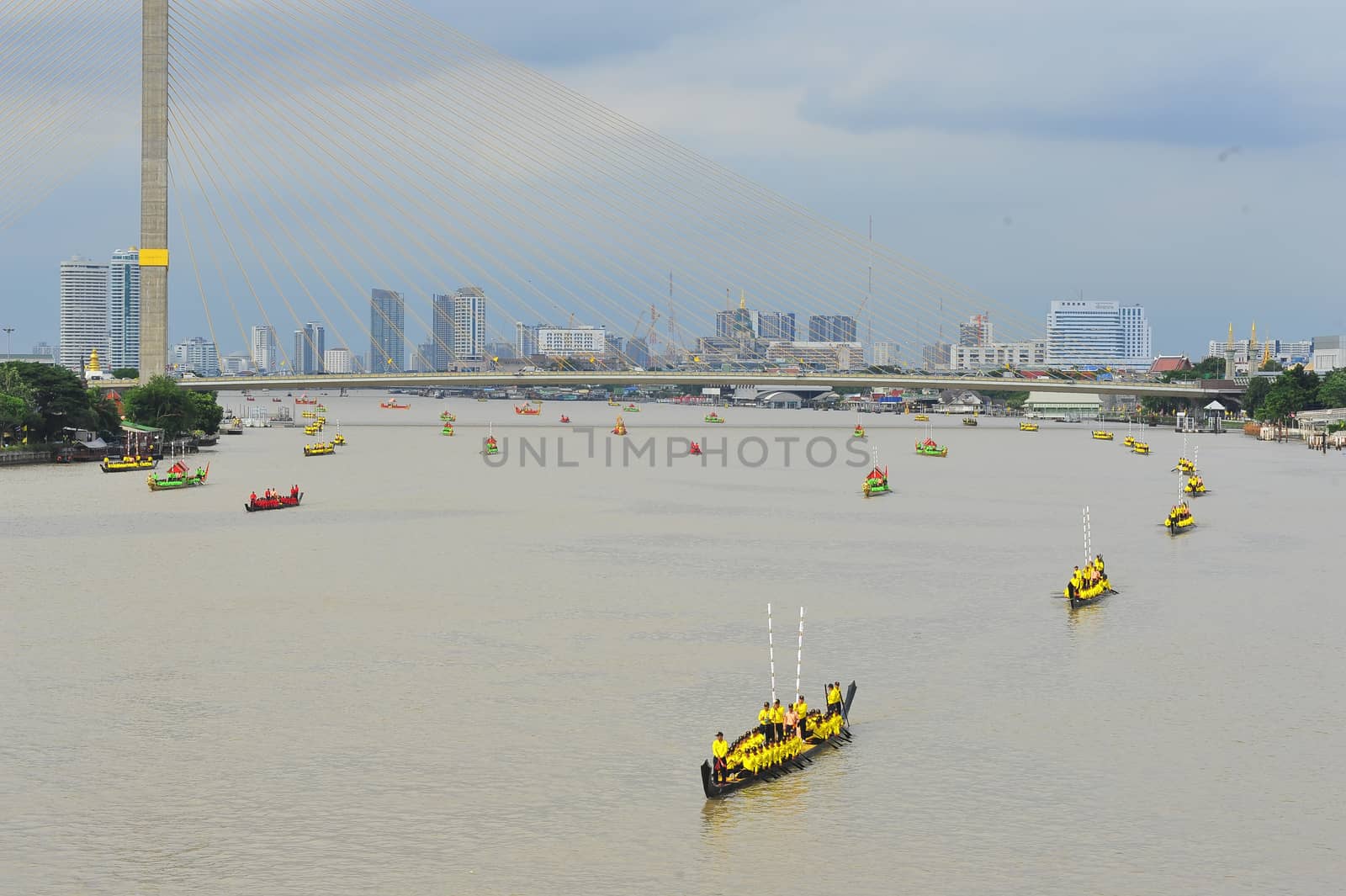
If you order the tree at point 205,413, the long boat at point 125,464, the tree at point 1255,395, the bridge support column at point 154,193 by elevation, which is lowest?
the long boat at point 125,464

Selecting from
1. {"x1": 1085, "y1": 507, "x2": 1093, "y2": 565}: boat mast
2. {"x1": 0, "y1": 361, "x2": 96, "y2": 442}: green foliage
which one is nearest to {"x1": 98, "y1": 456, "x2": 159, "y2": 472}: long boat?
{"x1": 0, "y1": 361, "x2": 96, "y2": 442}: green foliage

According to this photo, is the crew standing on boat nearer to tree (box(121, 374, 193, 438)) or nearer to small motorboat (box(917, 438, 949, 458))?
tree (box(121, 374, 193, 438))

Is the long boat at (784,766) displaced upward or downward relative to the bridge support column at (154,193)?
downward

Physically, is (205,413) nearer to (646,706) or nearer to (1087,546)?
(1087,546)

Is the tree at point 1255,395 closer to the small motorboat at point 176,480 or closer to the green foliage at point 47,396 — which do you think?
the small motorboat at point 176,480

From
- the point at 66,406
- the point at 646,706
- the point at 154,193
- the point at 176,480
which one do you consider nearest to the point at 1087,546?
the point at 646,706

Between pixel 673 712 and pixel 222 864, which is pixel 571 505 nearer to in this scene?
pixel 673 712

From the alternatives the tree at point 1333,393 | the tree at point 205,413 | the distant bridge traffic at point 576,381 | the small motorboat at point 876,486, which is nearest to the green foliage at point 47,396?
the tree at point 205,413

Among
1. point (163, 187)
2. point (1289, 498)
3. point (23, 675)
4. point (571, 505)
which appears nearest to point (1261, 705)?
point (23, 675)
